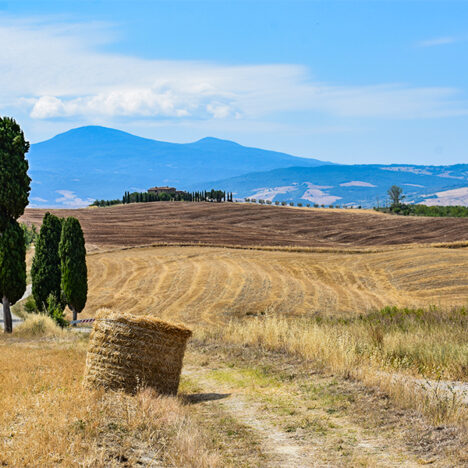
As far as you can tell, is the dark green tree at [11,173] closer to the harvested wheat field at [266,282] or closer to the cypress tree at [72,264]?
the cypress tree at [72,264]

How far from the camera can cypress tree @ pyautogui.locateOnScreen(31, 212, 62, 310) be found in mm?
34812

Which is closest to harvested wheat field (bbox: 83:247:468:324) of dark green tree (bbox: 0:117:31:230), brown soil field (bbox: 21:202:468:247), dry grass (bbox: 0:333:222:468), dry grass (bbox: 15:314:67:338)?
dry grass (bbox: 15:314:67:338)

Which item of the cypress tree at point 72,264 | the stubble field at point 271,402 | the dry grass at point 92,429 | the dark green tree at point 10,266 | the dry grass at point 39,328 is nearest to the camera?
the dry grass at point 92,429

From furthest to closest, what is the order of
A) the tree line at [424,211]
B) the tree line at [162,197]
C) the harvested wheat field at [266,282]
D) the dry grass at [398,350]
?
the tree line at [162,197]
the tree line at [424,211]
the harvested wheat field at [266,282]
the dry grass at [398,350]

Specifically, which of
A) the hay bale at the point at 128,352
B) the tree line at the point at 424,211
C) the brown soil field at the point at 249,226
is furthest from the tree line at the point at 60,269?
the tree line at the point at 424,211

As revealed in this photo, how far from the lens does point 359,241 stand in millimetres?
84875

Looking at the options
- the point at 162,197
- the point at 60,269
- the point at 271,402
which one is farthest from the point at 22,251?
the point at 162,197

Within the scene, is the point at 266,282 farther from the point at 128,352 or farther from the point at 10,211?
the point at 128,352

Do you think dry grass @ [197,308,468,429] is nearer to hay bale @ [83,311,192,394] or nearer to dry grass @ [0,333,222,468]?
dry grass @ [0,333,222,468]

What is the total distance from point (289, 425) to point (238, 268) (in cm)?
4200

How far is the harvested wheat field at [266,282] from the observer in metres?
39.1

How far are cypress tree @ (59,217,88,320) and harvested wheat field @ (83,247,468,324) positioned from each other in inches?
201

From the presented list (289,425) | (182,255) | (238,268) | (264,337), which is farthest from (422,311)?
(182,255)

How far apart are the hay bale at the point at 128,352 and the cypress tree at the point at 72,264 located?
71.0 ft
